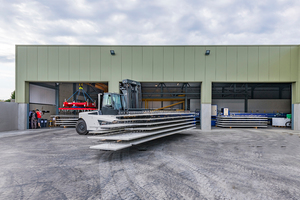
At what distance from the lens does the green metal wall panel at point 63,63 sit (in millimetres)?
12758

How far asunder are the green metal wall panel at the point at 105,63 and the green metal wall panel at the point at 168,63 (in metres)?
4.53

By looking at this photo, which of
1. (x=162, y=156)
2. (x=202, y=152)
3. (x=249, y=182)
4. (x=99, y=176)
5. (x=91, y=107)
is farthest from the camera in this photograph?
(x=91, y=107)

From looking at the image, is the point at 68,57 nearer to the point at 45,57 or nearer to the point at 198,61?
the point at 45,57

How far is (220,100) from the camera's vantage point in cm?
2164

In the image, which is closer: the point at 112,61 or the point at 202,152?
the point at 202,152

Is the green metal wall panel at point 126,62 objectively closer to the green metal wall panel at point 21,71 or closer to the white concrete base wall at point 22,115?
the green metal wall panel at point 21,71

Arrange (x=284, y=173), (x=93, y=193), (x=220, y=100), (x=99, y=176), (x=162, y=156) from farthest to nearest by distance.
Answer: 1. (x=220, y=100)
2. (x=162, y=156)
3. (x=284, y=173)
4. (x=99, y=176)
5. (x=93, y=193)

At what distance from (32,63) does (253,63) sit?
17752 mm

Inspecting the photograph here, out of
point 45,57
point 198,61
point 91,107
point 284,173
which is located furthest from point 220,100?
point 45,57

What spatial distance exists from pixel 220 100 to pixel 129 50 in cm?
1491

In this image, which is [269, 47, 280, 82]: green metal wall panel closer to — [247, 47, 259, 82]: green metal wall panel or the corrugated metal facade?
the corrugated metal facade

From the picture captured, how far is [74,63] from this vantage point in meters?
12.8

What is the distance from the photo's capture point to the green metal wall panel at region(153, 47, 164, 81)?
1271cm

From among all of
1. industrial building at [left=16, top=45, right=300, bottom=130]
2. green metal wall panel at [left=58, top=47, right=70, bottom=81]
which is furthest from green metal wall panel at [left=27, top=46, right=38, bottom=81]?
green metal wall panel at [left=58, top=47, right=70, bottom=81]
